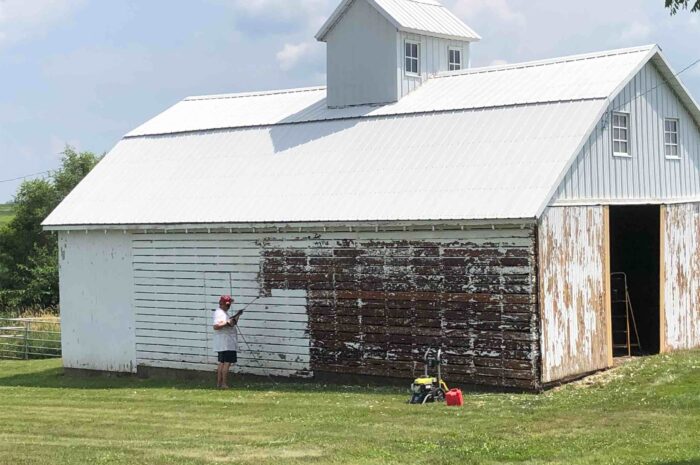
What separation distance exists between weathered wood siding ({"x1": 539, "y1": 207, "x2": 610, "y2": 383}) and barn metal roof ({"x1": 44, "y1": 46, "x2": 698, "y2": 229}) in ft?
3.14

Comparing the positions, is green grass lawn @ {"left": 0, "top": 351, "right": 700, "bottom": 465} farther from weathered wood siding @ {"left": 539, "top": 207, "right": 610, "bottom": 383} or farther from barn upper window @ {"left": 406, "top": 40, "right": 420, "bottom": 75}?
barn upper window @ {"left": 406, "top": 40, "right": 420, "bottom": 75}

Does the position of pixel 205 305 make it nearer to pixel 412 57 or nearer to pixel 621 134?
pixel 412 57

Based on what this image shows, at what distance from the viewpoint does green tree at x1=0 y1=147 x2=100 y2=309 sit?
4928cm

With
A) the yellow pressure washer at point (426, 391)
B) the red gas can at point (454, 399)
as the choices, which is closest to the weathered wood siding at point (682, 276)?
the yellow pressure washer at point (426, 391)

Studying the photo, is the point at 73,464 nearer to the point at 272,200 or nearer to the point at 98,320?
the point at 272,200

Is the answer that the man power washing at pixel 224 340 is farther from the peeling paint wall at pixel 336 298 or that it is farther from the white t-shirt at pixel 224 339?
the peeling paint wall at pixel 336 298

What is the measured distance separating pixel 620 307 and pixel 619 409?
8.03 meters

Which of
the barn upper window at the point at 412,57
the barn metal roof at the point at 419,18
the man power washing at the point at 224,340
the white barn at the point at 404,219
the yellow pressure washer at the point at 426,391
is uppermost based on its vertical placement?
the barn metal roof at the point at 419,18

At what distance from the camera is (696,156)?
24531 millimetres

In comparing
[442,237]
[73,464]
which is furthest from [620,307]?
[73,464]

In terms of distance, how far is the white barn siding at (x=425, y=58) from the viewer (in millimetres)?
25125

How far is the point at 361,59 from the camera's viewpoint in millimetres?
25766

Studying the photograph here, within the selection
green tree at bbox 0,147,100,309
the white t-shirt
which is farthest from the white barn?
green tree at bbox 0,147,100,309

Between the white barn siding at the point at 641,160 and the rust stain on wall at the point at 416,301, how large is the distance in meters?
1.71
